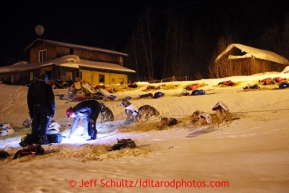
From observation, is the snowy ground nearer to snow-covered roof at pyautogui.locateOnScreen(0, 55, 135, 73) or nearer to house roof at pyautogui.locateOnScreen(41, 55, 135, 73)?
house roof at pyautogui.locateOnScreen(41, 55, 135, 73)

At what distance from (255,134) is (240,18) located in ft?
157

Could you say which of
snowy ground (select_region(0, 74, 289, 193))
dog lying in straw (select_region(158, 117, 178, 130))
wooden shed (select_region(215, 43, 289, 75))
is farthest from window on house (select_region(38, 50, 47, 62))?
dog lying in straw (select_region(158, 117, 178, 130))

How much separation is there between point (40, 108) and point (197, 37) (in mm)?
45646

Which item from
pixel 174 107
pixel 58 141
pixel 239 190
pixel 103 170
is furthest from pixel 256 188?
pixel 174 107

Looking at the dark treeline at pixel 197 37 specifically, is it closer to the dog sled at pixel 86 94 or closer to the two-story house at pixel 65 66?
the two-story house at pixel 65 66

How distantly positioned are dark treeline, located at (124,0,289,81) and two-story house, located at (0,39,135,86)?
10.2 m

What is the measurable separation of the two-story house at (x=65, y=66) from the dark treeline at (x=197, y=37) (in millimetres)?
10244

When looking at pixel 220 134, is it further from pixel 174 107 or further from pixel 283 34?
pixel 283 34

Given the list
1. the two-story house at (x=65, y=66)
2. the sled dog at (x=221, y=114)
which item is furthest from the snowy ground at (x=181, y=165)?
the two-story house at (x=65, y=66)

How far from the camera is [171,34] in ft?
164

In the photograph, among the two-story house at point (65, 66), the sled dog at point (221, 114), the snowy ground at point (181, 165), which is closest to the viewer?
the snowy ground at point (181, 165)

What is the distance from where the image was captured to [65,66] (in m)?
33.7

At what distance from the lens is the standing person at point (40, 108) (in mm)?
8008

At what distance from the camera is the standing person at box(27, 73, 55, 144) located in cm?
801
